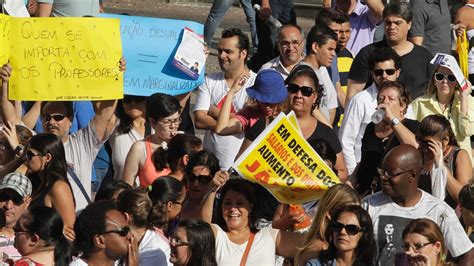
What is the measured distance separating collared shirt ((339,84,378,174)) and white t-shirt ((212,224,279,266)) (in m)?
2.12

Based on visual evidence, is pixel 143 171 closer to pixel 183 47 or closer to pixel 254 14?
pixel 183 47

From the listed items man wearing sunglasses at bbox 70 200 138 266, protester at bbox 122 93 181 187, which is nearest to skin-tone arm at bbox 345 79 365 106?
protester at bbox 122 93 181 187

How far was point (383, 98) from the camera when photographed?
10.9m

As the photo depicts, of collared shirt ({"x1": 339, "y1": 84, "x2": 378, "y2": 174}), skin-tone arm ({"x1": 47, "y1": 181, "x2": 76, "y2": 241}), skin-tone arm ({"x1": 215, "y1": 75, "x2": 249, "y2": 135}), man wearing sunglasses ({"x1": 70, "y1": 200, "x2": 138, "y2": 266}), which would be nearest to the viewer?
man wearing sunglasses ({"x1": 70, "y1": 200, "x2": 138, "y2": 266})

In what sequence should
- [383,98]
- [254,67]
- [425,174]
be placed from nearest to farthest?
1. [425,174]
2. [383,98]
3. [254,67]

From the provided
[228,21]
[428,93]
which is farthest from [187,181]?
[228,21]

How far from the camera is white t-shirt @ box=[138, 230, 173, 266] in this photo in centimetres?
931

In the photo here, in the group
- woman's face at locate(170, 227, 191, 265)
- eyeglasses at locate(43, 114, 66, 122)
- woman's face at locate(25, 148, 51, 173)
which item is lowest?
eyeglasses at locate(43, 114, 66, 122)

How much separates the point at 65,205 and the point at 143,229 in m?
0.65

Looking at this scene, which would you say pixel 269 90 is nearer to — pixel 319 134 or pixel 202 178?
pixel 319 134

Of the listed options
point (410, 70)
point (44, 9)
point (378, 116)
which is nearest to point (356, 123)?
point (378, 116)

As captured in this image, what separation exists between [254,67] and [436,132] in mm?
5713

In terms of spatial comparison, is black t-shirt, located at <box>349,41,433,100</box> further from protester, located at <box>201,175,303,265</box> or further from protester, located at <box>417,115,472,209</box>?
protester, located at <box>201,175,303,265</box>

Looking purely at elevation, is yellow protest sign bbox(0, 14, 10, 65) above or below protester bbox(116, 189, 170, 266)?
above
